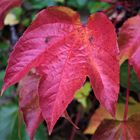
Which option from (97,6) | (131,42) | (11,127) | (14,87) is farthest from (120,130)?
(97,6)

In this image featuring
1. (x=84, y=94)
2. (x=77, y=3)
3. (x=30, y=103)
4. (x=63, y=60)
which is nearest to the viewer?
(x=63, y=60)

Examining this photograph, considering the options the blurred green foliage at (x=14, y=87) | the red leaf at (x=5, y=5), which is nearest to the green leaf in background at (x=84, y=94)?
the blurred green foliage at (x=14, y=87)

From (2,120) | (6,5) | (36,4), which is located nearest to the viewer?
(6,5)

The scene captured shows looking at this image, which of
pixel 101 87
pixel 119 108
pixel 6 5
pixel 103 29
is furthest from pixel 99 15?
pixel 119 108

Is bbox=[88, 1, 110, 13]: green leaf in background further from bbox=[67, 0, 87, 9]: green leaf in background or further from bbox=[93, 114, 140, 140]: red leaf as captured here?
bbox=[93, 114, 140, 140]: red leaf

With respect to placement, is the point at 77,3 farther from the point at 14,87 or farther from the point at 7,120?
the point at 7,120

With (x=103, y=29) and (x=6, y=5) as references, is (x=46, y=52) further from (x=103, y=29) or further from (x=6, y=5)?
(x=6, y=5)

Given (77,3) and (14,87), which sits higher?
(77,3)
